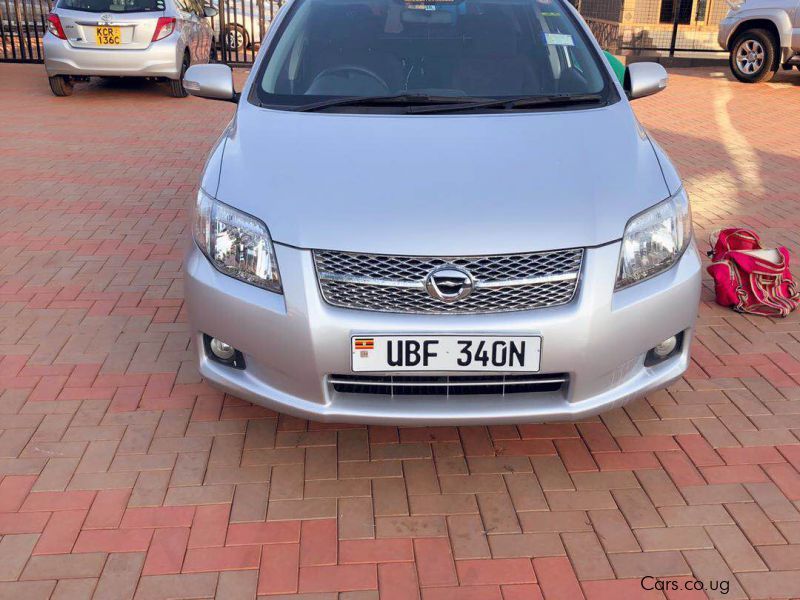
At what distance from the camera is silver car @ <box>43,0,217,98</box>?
1047 centimetres

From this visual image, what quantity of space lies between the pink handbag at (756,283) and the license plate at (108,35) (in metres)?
8.34

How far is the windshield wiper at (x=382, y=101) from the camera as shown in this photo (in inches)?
141

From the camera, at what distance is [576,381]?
2760 mm

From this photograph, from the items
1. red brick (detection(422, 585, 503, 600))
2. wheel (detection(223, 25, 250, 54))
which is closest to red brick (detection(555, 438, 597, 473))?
red brick (detection(422, 585, 503, 600))

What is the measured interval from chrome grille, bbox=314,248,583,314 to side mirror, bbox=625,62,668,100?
A: 1.87 metres

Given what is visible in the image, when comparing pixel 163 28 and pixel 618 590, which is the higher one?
pixel 163 28

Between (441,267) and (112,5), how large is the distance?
372 inches

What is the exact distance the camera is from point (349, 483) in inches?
120

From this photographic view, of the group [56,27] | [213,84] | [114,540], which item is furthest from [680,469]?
[56,27]

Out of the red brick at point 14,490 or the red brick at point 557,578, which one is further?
the red brick at point 14,490

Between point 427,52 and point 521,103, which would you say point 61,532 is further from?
point 427,52

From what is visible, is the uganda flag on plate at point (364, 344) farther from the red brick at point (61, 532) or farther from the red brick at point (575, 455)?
the red brick at point (61, 532)

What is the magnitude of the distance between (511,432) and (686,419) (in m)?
0.73

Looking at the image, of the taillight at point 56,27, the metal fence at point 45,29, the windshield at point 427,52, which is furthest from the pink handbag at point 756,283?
the metal fence at point 45,29
